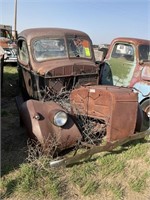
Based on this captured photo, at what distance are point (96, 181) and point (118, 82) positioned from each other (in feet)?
12.5

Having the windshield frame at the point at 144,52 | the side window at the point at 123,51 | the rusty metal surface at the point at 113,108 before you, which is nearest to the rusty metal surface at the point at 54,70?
the rusty metal surface at the point at 113,108

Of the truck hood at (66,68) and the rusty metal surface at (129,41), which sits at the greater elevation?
the rusty metal surface at (129,41)

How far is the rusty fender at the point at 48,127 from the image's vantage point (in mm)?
3963

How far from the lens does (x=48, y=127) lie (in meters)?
4.03

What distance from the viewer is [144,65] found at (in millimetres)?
6492

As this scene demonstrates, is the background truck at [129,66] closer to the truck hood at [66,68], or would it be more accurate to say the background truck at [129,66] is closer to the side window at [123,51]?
the side window at [123,51]

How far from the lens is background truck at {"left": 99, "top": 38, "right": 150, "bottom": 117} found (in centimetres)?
625

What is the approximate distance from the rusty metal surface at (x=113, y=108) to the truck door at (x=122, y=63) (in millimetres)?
2395

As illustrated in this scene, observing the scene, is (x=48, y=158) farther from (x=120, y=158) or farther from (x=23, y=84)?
(x=23, y=84)

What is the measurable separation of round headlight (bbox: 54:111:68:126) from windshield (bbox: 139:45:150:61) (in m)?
3.39

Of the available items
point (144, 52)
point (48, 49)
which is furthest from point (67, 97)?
point (144, 52)

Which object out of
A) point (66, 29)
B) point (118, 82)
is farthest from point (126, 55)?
point (66, 29)

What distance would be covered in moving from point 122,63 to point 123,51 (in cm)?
35

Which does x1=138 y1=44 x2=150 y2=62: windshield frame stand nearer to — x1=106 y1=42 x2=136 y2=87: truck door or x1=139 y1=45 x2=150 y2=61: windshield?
x1=139 y1=45 x2=150 y2=61: windshield
